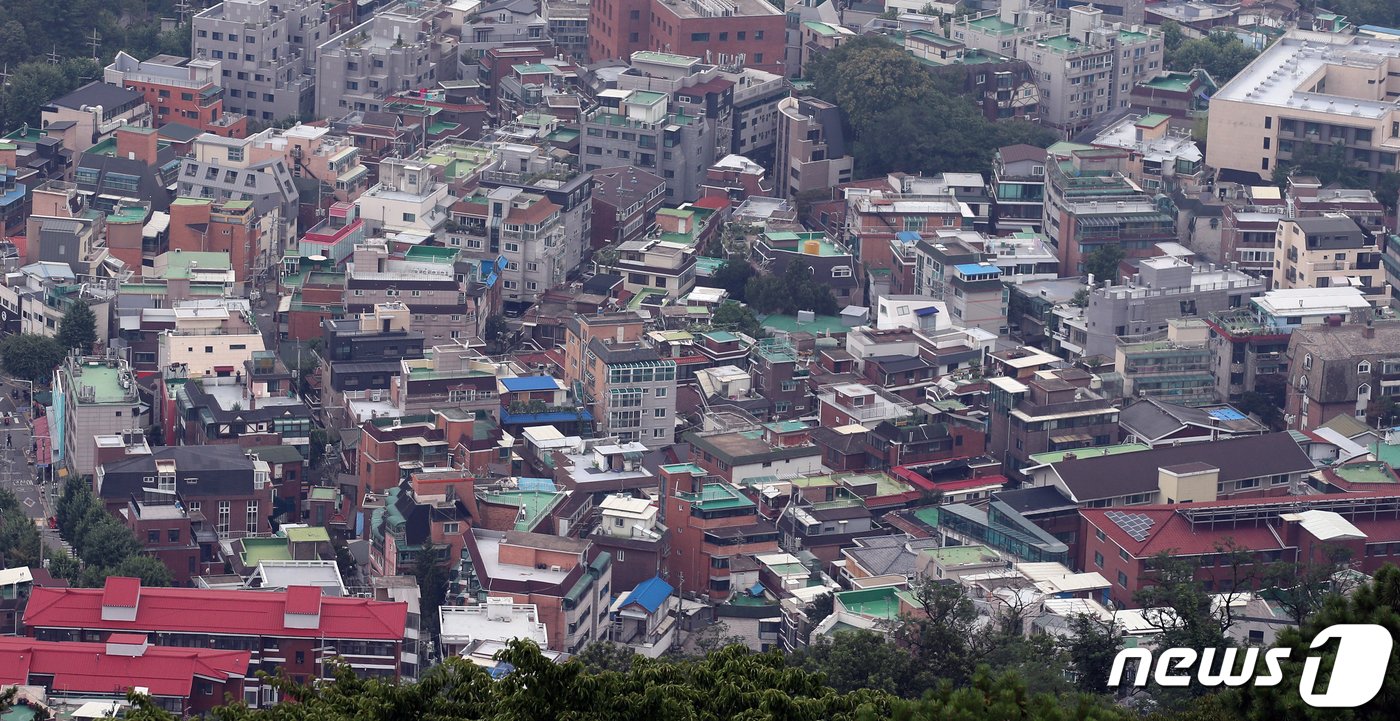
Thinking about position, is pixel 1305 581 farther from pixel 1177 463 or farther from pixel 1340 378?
pixel 1340 378

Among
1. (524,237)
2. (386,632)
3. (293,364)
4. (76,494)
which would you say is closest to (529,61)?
(524,237)

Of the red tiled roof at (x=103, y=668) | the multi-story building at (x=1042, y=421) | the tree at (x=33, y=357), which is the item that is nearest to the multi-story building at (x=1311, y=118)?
the multi-story building at (x=1042, y=421)

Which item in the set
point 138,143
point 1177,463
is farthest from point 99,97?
point 1177,463

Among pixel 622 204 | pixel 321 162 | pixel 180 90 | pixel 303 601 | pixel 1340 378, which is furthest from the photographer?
pixel 180 90

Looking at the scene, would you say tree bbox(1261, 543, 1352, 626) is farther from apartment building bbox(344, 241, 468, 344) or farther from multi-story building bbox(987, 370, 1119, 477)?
apartment building bbox(344, 241, 468, 344)

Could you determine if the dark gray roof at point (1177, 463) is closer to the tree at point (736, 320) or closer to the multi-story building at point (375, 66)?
the tree at point (736, 320)

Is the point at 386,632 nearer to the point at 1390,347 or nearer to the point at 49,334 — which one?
the point at 49,334
